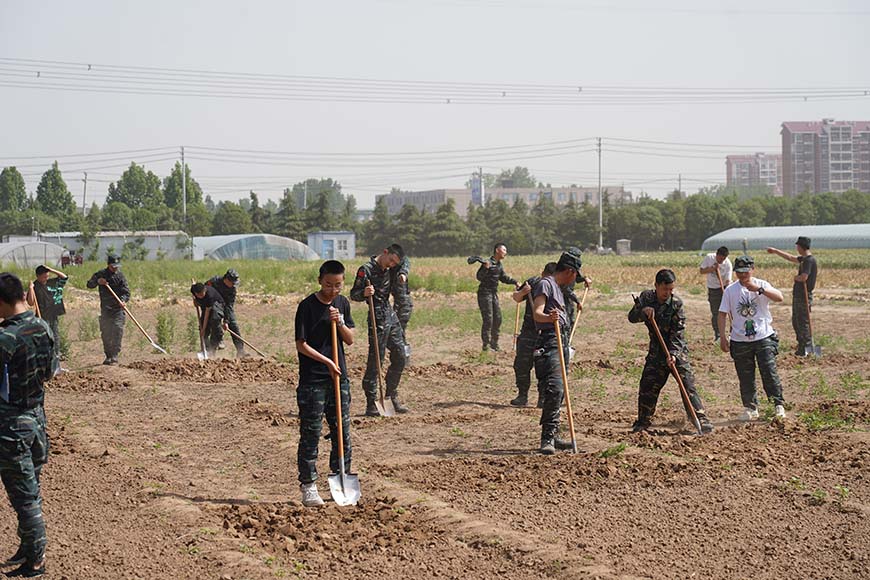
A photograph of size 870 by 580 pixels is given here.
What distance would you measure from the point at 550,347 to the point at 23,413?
197 inches

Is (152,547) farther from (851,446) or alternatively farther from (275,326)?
(275,326)

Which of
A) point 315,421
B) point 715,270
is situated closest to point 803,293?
point 715,270

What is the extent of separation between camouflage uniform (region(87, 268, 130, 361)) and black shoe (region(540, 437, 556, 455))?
987cm

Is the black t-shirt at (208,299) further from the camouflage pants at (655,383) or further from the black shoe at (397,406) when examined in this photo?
the camouflage pants at (655,383)

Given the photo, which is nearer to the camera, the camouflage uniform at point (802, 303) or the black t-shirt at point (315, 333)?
the black t-shirt at point (315, 333)

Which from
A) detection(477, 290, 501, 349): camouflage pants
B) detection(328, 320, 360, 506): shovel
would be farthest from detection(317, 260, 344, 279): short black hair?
detection(477, 290, 501, 349): camouflage pants

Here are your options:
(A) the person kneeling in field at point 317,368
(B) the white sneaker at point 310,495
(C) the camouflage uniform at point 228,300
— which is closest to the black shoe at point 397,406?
(A) the person kneeling in field at point 317,368

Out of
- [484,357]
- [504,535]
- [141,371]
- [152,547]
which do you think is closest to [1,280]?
[152,547]

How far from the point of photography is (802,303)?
53.9 ft

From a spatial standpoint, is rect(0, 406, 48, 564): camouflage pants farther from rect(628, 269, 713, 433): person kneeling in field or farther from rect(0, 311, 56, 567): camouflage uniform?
rect(628, 269, 713, 433): person kneeling in field

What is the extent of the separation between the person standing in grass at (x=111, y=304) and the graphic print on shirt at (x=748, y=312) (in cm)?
1049

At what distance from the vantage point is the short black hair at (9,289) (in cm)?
616

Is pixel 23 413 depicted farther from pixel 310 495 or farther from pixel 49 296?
pixel 49 296

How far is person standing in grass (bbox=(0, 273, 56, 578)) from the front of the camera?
612cm
